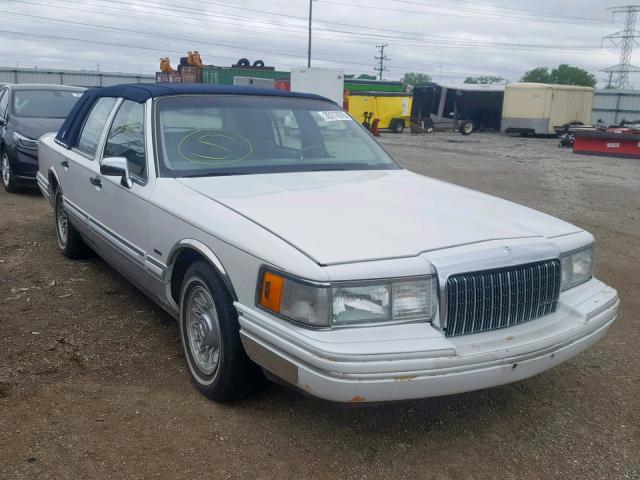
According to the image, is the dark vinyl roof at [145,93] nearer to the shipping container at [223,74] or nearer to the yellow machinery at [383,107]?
the yellow machinery at [383,107]

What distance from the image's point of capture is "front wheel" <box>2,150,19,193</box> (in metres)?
9.35

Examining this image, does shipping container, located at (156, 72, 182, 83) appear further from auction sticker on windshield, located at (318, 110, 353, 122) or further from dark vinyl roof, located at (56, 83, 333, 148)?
auction sticker on windshield, located at (318, 110, 353, 122)

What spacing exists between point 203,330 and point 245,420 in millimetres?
504

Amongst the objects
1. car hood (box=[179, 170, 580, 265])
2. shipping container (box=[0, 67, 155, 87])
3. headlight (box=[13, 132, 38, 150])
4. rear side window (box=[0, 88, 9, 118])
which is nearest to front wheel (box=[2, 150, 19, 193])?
headlight (box=[13, 132, 38, 150])

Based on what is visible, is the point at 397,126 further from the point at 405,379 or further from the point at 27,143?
the point at 405,379

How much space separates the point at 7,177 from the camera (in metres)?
9.51

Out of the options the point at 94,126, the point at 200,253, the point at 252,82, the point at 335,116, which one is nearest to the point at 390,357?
the point at 200,253

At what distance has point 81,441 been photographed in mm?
2955

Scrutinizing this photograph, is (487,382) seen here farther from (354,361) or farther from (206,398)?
(206,398)

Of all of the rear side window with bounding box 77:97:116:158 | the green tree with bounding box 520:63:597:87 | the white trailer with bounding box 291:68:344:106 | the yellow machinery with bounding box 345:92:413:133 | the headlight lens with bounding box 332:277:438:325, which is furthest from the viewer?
the green tree with bounding box 520:63:597:87

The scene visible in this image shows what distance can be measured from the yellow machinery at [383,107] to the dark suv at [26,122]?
22.7m

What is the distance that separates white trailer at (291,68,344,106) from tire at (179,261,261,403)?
975 inches

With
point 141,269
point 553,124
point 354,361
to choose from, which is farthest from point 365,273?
point 553,124

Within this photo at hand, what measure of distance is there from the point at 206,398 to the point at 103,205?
188 centimetres
